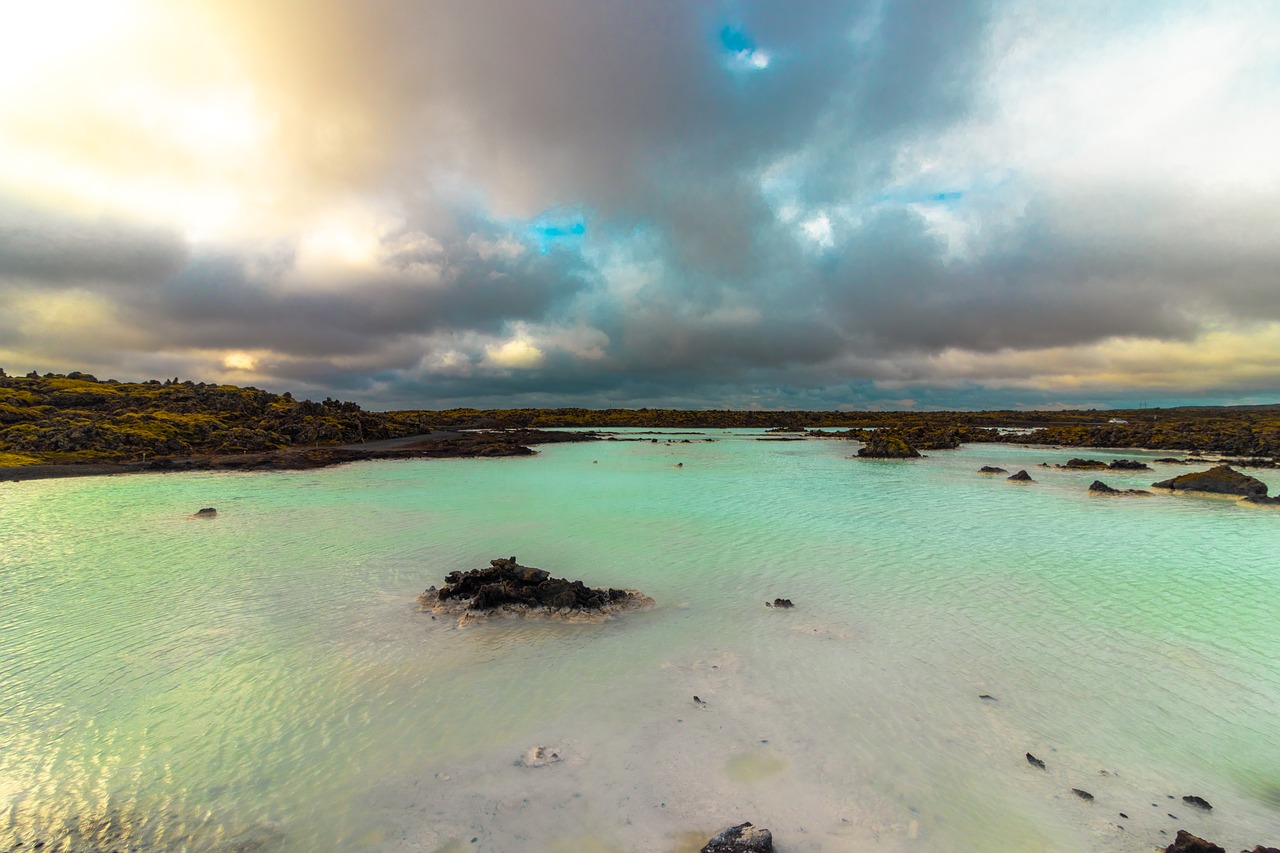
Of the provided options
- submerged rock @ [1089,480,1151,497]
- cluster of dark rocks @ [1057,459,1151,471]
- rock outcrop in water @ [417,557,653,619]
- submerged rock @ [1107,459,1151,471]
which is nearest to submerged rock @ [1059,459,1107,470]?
cluster of dark rocks @ [1057,459,1151,471]

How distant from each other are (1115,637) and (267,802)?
13.0m

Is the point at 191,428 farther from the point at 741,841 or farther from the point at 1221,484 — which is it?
the point at 1221,484

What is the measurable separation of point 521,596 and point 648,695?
4.25 m

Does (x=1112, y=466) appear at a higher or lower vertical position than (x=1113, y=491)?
lower

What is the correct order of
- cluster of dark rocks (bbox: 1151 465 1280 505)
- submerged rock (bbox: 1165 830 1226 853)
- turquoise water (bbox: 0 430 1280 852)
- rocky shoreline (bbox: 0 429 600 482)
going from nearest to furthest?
submerged rock (bbox: 1165 830 1226 853) → turquoise water (bbox: 0 430 1280 852) → cluster of dark rocks (bbox: 1151 465 1280 505) → rocky shoreline (bbox: 0 429 600 482)

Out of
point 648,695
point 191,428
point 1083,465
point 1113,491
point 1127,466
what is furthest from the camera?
point 191,428

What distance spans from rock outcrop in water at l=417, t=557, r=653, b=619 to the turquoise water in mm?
503

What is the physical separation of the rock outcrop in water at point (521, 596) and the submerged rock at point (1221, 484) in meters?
31.7

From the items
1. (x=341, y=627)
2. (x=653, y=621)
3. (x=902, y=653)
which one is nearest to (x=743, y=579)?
(x=653, y=621)

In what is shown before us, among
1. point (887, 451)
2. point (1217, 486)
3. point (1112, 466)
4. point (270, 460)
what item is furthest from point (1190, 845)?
point (887, 451)

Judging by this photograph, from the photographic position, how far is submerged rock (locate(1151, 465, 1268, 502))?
2438 cm

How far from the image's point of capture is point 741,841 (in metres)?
4.46

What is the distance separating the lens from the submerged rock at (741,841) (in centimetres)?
440

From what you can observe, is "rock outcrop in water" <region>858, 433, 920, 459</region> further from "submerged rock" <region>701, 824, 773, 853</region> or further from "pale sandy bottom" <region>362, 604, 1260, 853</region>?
"submerged rock" <region>701, 824, 773, 853</region>
